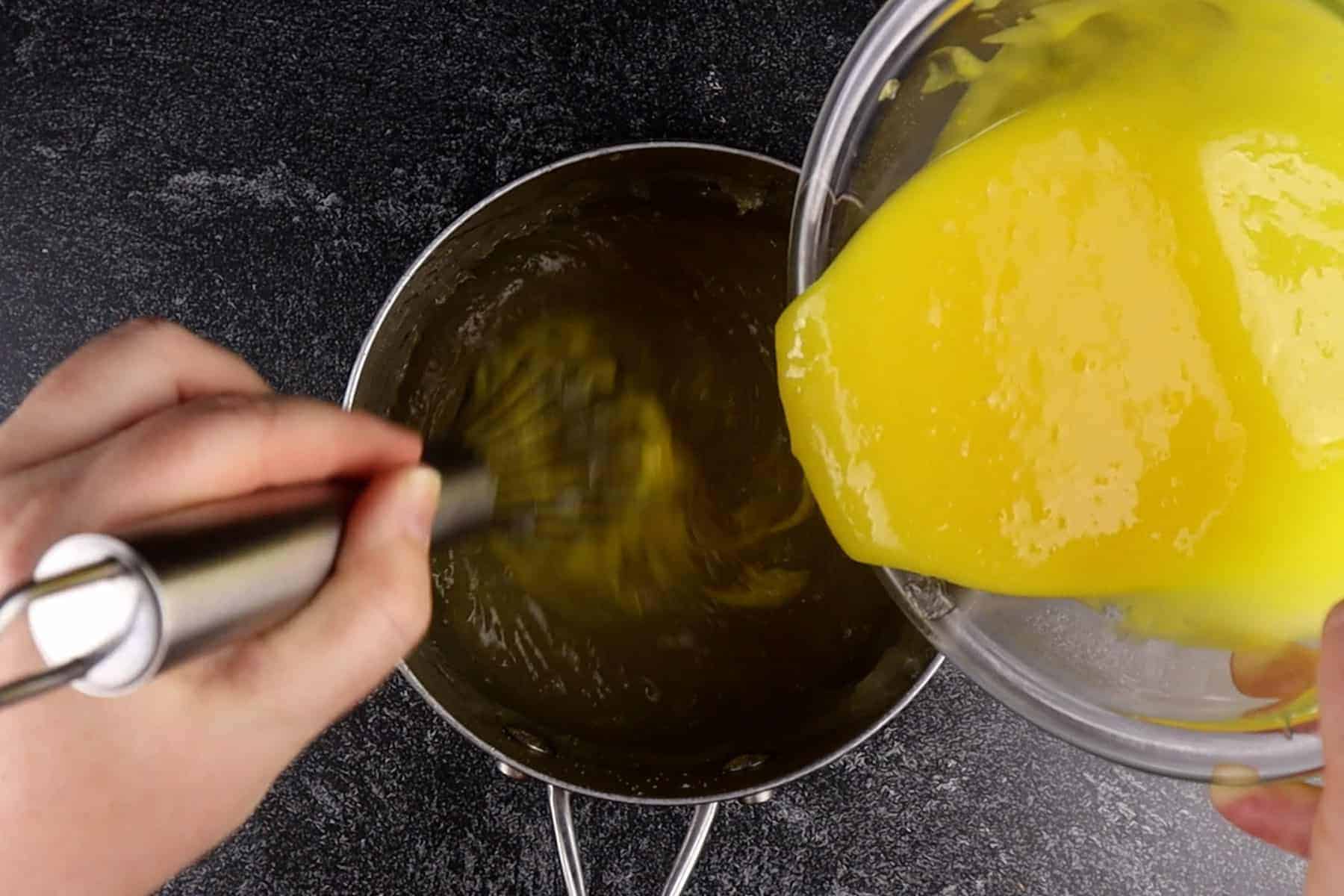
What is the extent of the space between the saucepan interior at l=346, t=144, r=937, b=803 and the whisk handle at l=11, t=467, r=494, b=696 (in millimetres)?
326

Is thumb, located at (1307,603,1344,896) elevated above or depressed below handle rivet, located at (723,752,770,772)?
above

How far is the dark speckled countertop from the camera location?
817mm

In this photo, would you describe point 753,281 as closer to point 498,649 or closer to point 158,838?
point 498,649

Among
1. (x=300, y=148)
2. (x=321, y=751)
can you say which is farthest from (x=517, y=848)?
(x=300, y=148)

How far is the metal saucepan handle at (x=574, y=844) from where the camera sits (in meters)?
0.71

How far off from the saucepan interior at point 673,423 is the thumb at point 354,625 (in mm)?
243

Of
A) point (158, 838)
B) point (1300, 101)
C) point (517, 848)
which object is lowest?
point (517, 848)

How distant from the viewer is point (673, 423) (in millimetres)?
749

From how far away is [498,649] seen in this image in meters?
0.76

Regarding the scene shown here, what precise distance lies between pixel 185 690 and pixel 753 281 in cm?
47

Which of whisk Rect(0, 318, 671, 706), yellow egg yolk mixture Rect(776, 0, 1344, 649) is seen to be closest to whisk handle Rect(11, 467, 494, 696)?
whisk Rect(0, 318, 671, 706)

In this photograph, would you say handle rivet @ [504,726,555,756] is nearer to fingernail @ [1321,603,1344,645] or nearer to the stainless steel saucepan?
the stainless steel saucepan

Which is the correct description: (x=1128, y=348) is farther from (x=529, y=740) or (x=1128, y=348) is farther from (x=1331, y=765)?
(x=529, y=740)

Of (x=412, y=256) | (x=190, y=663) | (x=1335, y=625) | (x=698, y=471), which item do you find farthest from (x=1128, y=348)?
(x=412, y=256)
